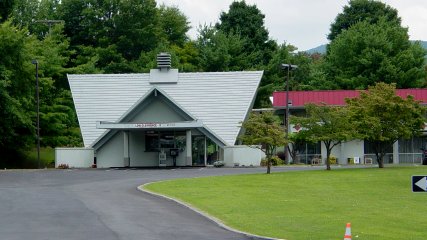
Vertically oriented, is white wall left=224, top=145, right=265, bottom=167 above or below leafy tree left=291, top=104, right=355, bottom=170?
below

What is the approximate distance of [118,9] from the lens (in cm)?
7675

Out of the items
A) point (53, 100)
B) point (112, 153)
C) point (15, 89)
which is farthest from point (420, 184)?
point (53, 100)

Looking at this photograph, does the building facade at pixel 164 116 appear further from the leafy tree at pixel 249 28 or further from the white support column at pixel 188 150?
the leafy tree at pixel 249 28

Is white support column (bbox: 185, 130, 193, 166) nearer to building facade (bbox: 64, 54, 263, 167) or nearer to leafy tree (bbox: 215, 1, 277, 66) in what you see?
building facade (bbox: 64, 54, 263, 167)

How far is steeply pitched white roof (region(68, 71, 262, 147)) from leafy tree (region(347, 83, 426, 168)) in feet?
34.0

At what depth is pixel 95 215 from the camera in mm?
20328

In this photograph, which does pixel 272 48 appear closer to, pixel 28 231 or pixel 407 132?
pixel 407 132

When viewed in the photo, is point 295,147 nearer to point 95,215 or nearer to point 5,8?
point 5,8

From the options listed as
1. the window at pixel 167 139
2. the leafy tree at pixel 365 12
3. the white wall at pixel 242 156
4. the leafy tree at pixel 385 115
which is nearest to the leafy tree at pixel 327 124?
the leafy tree at pixel 385 115

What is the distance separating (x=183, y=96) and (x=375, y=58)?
24.1m

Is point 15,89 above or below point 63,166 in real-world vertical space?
above

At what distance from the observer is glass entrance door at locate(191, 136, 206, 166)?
5009cm

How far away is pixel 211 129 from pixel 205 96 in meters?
3.16

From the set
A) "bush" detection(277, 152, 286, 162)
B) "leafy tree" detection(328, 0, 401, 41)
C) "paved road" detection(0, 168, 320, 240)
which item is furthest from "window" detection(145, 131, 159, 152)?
"leafy tree" detection(328, 0, 401, 41)
